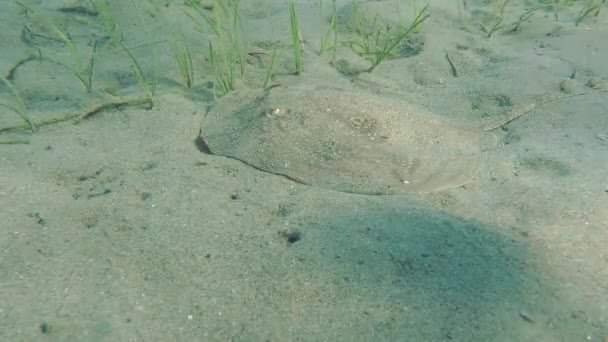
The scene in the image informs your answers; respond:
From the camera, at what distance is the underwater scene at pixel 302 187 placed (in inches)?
88.4

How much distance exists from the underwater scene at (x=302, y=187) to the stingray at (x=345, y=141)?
18 mm

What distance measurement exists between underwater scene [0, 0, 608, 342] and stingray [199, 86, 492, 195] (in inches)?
0.7

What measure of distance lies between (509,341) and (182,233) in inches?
81.1

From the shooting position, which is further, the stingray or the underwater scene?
the stingray

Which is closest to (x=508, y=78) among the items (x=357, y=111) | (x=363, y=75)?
(x=363, y=75)

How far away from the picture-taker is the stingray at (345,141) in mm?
3428

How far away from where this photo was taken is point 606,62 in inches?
204

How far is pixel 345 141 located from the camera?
3662 millimetres

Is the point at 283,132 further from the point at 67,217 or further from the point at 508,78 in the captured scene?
the point at 508,78

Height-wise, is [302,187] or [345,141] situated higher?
[345,141]

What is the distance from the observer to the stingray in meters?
3.43

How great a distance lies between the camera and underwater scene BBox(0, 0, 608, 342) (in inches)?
88.4

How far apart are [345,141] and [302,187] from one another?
0.61 metres

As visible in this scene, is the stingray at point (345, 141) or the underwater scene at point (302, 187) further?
the stingray at point (345, 141)
